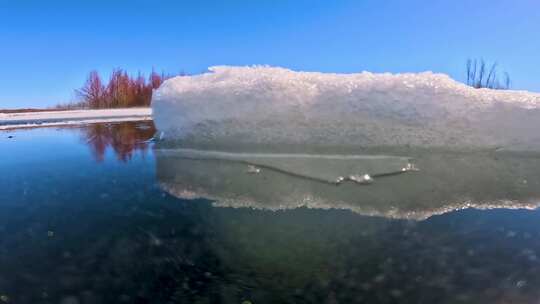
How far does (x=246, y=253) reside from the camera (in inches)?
72.7

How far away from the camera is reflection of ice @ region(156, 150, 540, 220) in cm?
261

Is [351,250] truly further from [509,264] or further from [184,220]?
[184,220]

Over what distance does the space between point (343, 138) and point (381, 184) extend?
124 centimetres

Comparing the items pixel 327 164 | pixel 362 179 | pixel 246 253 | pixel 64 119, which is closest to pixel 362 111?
pixel 327 164

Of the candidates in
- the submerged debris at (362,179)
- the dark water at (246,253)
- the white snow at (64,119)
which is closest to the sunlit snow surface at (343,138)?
the submerged debris at (362,179)

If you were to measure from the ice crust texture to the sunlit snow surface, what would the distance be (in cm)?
1

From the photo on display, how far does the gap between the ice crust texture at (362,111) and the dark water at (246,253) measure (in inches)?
69.9

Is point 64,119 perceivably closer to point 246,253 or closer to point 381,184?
point 381,184

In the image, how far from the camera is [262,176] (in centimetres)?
328

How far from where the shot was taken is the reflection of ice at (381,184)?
2607 mm

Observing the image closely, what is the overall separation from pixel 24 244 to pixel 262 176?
1864 mm

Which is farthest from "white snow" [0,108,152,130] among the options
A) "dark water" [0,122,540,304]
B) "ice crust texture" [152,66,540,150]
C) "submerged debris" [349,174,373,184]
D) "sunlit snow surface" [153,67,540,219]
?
"submerged debris" [349,174,373,184]

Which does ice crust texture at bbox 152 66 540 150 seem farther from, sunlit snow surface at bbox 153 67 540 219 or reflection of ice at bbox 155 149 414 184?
reflection of ice at bbox 155 149 414 184

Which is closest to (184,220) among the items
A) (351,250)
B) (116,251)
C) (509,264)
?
(116,251)
